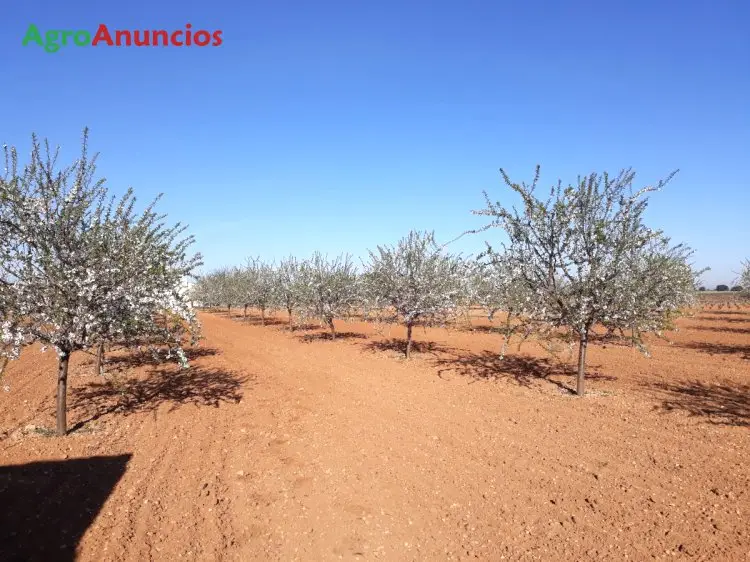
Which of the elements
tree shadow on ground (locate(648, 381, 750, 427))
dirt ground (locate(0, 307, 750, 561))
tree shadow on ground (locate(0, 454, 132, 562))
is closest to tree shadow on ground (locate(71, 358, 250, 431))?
dirt ground (locate(0, 307, 750, 561))

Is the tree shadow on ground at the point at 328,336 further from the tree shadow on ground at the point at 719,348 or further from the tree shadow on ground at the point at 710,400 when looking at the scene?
the tree shadow on ground at the point at 719,348

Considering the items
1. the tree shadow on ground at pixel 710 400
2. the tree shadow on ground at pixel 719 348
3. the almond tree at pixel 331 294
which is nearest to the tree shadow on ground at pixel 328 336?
the almond tree at pixel 331 294

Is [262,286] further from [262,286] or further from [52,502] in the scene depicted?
[52,502]

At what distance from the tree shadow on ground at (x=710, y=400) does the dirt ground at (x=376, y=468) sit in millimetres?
76

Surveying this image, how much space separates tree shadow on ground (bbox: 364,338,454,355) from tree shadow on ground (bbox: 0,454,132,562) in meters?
14.4

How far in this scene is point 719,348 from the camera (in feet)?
72.9

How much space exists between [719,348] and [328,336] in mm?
21234

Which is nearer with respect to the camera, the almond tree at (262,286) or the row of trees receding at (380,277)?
the row of trees receding at (380,277)

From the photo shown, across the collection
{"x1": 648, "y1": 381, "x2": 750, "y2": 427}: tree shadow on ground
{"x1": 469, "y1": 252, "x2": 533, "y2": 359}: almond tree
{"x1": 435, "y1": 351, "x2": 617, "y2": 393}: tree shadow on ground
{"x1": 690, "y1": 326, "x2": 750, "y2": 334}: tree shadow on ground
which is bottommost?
{"x1": 648, "y1": 381, "x2": 750, "y2": 427}: tree shadow on ground

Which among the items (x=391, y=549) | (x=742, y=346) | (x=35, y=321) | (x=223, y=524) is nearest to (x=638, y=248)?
(x=391, y=549)

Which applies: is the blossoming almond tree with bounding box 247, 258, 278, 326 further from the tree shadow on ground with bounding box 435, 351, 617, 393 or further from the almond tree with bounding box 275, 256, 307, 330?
the tree shadow on ground with bounding box 435, 351, 617, 393

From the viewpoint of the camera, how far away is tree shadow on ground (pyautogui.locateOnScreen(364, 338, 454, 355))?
2141cm

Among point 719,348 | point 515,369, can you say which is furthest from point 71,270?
point 719,348

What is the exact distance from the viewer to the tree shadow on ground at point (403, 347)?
70.2ft
